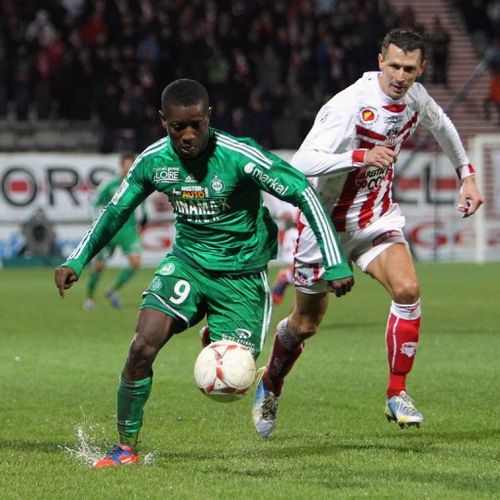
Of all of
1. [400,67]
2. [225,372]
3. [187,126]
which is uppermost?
[400,67]

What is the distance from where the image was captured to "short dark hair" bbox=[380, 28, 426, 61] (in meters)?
7.74

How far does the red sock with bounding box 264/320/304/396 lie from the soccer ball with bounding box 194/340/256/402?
1.59 m

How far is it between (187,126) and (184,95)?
0.50 ft

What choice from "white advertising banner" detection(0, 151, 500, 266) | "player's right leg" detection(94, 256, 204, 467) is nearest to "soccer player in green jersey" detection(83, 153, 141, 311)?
"white advertising banner" detection(0, 151, 500, 266)

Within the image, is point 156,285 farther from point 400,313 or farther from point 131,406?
point 400,313

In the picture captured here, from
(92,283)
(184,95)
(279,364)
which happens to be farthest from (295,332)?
(92,283)

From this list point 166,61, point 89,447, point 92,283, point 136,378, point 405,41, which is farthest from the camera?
point 166,61

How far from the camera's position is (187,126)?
21.5 feet

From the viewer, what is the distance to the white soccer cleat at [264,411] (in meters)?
7.89

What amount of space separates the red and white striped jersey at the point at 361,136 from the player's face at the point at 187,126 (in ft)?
3.98

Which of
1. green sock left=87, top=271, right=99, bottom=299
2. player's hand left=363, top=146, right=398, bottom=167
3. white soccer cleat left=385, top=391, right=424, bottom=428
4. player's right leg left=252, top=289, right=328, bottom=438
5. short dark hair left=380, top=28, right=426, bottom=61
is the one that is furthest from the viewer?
green sock left=87, top=271, right=99, bottom=299

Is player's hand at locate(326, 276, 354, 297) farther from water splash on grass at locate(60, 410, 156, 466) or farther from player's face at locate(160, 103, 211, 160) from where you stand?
water splash on grass at locate(60, 410, 156, 466)

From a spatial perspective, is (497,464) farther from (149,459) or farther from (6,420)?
(6,420)

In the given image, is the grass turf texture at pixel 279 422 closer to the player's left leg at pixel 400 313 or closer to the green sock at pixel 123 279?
the player's left leg at pixel 400 313
